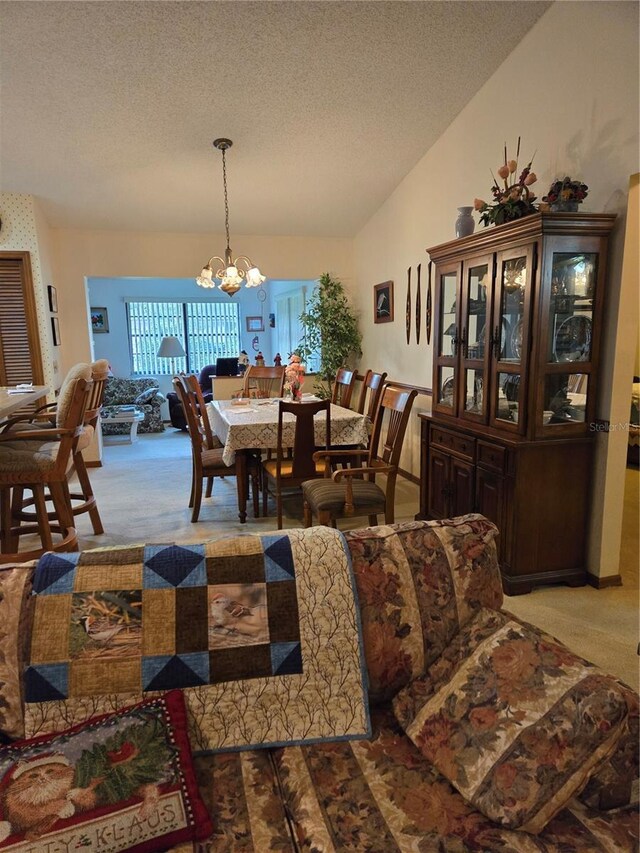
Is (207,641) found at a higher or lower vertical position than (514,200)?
lower

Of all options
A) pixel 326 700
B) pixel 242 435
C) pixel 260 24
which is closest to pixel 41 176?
pixel 260 24

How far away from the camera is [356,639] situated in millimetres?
1279

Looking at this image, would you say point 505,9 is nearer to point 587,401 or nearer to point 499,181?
Result: point 499,181

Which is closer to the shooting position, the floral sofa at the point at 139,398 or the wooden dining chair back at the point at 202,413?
the wooden dining chair back at the point at 202,413

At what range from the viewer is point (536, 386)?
265 centimetres

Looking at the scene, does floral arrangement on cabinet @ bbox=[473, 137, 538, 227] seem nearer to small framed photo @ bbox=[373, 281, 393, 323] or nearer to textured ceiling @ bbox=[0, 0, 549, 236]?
textured ceiling @ bbox=[0, 0, 549, 236]

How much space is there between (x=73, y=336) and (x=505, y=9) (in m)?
4.70

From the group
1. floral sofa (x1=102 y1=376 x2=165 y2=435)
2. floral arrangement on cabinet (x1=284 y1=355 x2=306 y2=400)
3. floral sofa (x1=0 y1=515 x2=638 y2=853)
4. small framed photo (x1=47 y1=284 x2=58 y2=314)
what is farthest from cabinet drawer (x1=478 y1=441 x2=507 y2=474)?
floral sofa (x1=102 y1=376 x2=165 y2=435)

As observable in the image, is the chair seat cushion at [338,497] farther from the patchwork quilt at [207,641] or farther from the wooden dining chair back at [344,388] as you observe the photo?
the patchwork quilt at [207,641]

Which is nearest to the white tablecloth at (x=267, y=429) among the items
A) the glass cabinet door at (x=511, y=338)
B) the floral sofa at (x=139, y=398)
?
the glass cabinet door at (x=511, y=338)

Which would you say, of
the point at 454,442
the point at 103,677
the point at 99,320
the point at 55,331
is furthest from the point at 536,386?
the point at 99,320

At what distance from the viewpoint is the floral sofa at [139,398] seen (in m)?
7.75

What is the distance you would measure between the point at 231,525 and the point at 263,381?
206 cm

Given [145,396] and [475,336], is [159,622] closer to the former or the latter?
[475,336]
